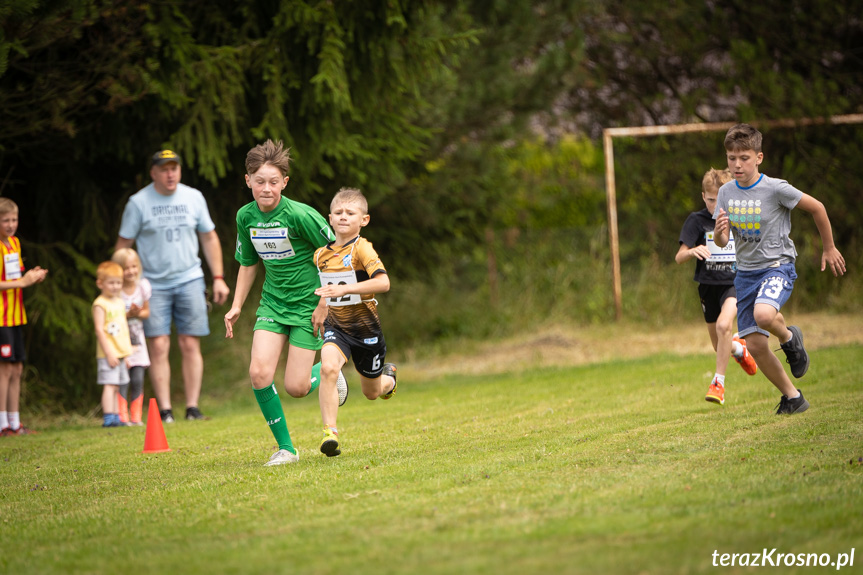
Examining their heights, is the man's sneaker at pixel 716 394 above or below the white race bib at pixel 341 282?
below

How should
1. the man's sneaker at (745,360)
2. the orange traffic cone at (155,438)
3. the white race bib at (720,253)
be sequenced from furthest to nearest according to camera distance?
the white race bib at (720,253), the man's sneaker at (745,360), the orange traffic cone at (155,438)

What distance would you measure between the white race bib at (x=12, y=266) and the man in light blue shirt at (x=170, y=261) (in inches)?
38.4

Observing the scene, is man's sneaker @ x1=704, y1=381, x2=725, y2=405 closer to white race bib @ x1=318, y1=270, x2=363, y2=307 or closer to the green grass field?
the green grass field

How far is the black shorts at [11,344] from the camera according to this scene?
8.66 m

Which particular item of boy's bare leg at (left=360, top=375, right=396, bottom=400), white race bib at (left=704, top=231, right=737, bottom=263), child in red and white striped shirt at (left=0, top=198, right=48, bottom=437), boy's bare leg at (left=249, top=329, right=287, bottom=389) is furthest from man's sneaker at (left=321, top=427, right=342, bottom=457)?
child in red and white striped shirt at (left=0, top=198, right=48, bottom=437)

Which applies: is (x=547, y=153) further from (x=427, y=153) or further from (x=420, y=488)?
(x=420, y=488)

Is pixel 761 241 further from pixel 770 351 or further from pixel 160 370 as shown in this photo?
pixel 160 370

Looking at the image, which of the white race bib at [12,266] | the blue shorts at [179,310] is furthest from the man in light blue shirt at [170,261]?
the white race bib at [12,266]

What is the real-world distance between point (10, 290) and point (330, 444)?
4610 millimetres

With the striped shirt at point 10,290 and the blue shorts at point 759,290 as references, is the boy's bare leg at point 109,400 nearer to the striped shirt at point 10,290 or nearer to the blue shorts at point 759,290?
the striped shirt at point 10,290

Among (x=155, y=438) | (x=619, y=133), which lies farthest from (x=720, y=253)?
(x=619, y=133)

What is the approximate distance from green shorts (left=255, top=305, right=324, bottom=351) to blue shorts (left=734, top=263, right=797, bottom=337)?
3074 millimetres

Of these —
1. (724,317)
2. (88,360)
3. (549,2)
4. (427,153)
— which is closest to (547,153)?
(549,2)

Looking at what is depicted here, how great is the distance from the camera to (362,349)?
6352 mm
